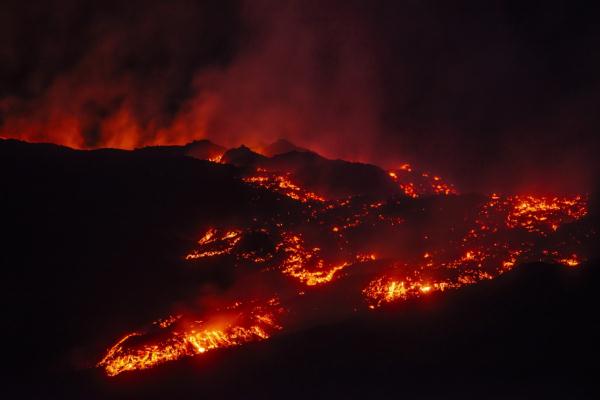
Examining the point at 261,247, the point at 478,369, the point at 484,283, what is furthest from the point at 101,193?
the point at 478,369

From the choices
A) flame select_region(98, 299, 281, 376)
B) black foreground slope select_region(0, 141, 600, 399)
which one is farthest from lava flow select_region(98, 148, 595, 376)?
black foreground slope select_region(0, 141, 600, 399)

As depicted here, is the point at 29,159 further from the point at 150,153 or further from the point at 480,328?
the point at 480,328

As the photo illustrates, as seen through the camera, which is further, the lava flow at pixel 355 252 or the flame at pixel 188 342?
the lava flow at pixel 355 252

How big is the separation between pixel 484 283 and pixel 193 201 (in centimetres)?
2858

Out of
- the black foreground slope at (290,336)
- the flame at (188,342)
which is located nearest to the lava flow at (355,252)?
the flame at (188,342)

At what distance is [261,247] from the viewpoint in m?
42.8

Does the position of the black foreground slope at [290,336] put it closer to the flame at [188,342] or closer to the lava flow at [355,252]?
the flame at [188,342]

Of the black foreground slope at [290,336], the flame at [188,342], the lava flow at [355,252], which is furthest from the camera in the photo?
the lava flow at [355,252]

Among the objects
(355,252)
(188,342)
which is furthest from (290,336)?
(355,252)

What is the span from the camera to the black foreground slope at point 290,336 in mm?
24141

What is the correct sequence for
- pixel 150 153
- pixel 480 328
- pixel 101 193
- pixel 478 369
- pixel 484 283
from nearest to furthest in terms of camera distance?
1. pixel 478 369
2. pixel 480 328
3. pixel 484 283
4. pixel 101 193
5. pixel 150 153

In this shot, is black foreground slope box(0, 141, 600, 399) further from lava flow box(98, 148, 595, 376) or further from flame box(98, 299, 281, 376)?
lava flow box(98, 148, 595, 376)

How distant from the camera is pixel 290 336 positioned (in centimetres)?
2812

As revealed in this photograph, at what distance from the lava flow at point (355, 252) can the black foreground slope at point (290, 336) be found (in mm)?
2265
